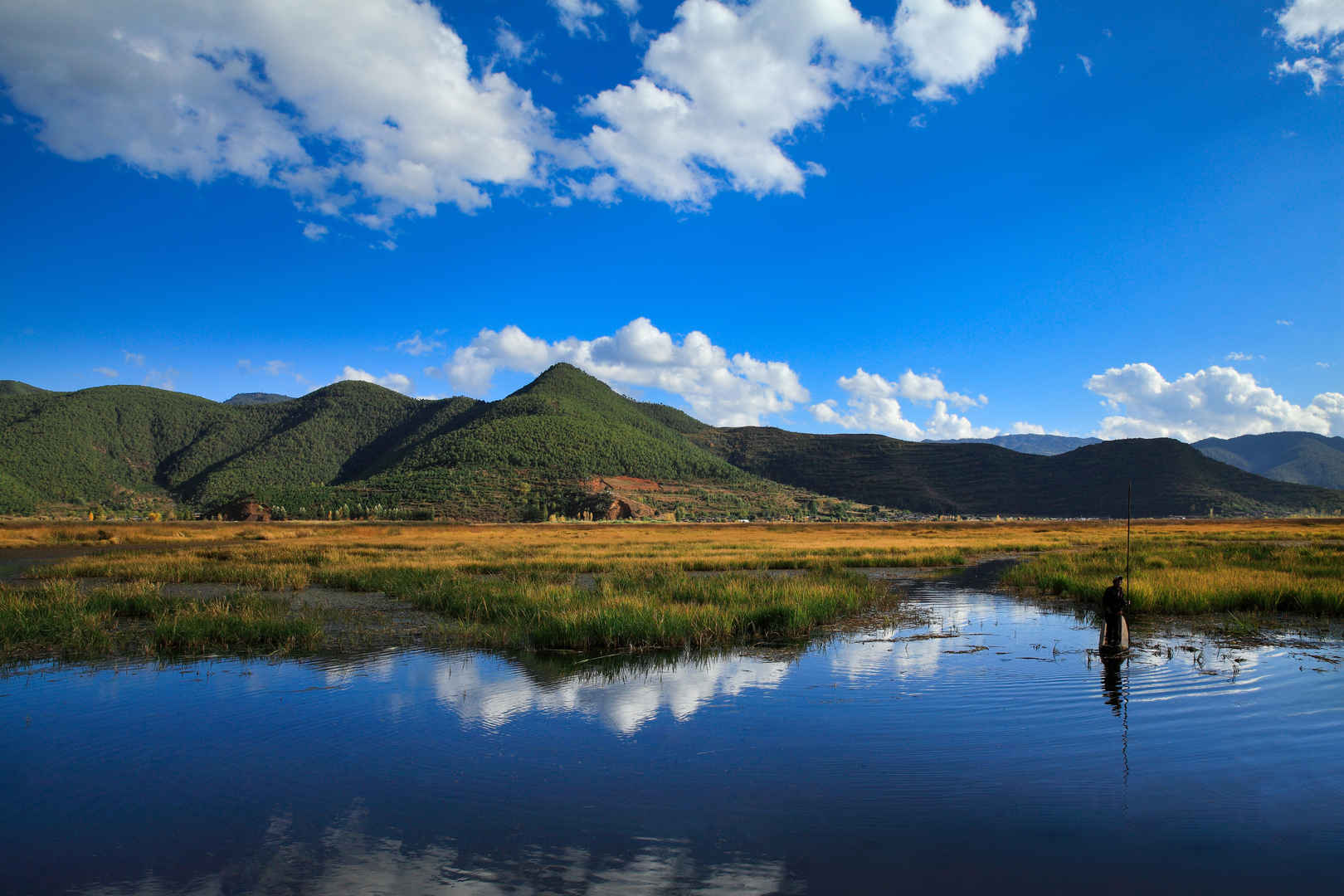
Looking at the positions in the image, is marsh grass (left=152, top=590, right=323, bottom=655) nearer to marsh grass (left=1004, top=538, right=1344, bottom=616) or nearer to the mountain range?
marsh grass (left=1004, top=538, right=1344, bottom=616)

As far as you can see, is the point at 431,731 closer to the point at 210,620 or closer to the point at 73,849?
the point at 73,849

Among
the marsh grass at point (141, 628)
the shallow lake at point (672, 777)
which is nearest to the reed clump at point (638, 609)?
the shallow lake at point (672, 777)

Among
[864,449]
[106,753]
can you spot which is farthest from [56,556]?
[864,449]

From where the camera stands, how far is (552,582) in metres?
24.0

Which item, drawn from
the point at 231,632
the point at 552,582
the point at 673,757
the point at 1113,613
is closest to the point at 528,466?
the point at 552,582

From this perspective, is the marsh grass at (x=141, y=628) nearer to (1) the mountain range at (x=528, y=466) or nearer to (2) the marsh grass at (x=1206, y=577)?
(2) the marsh grass at (x=1206, y=577)

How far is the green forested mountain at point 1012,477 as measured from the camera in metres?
114

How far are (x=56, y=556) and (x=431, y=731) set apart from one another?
37.2 meters

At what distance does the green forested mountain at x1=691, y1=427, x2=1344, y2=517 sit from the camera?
11431 centimetres

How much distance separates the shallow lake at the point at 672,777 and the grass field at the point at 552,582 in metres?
2.07

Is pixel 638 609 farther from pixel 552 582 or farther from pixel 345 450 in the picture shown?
pixel 345 450

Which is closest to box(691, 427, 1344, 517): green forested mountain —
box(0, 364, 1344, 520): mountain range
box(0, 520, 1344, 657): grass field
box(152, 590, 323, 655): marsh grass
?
box(0, 364, 1344, 520): mountain range

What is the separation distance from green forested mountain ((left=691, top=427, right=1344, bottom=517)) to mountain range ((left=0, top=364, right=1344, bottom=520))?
0.44 m

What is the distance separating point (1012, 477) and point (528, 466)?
312 feet
